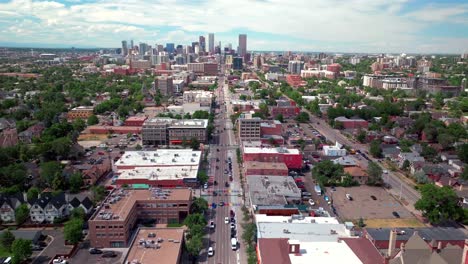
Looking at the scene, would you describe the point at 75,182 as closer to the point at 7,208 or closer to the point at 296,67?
the point at 7,208

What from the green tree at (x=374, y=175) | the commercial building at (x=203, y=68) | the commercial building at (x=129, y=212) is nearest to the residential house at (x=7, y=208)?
the commercial building at (x=129, y=212)

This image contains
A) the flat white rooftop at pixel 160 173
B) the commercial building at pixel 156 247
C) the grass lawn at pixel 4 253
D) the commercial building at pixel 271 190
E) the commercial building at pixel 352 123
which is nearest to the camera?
the commercial building at pixel 156 247

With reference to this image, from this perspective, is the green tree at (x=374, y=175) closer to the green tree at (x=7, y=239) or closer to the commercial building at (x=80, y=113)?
the green tree at (x=7, y=239)

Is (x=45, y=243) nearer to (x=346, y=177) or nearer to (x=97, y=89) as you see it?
(x=346, y=177)

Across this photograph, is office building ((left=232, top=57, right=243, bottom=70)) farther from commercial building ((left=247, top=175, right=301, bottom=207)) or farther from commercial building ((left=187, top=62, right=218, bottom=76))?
commercial building ((left=247, top=175, right=301, bottom=207))

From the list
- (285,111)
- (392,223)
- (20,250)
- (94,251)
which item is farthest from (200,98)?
(20,250)

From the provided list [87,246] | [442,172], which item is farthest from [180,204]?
[442,172]
